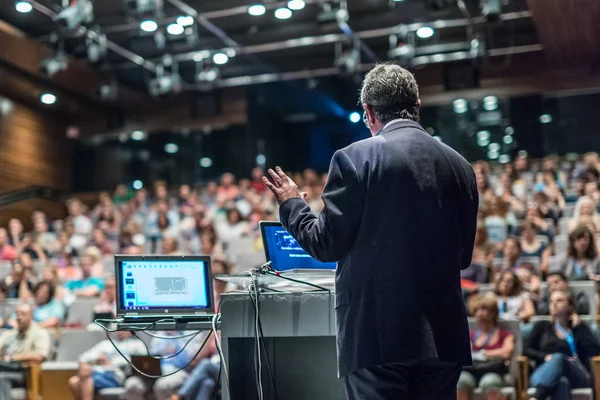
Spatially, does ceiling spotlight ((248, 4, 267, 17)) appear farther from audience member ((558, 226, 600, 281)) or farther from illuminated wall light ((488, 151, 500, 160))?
audience member ((558, 226, 600, 281))

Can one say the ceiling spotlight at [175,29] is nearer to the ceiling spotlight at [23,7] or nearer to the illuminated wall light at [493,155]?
the ceiling spotlight at [23,7]

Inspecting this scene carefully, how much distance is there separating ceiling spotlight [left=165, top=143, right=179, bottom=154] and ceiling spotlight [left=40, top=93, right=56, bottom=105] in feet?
6.15

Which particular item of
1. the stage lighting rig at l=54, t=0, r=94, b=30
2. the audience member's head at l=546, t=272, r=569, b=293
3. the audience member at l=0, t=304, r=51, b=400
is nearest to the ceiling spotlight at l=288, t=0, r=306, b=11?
the stage lighting rig at l=54, t=0, r=94, b=30

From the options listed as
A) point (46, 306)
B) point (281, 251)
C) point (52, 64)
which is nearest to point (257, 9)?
point (52, 64)

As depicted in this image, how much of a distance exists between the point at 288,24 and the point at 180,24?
1.58 meters

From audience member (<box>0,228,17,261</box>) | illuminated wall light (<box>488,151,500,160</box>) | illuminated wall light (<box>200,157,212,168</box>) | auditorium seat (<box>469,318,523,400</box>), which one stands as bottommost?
auditorium seat (<box>469,318,523,400</box>)

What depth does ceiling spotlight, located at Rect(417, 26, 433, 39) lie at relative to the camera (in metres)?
9.59

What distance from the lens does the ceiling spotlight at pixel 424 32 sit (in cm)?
959

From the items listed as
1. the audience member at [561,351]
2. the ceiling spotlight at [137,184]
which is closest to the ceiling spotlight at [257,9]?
the ceiling spotlight at [137,184]

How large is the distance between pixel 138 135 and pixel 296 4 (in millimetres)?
4514

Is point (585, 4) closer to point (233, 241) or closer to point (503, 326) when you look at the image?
point (503, 326)

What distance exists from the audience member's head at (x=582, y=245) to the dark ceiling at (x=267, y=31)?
10.7 feet

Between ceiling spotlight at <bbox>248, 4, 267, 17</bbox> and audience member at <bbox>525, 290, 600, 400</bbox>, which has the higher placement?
ceiling spotlight at <bbox>248, 4, 267, 17</bbox>

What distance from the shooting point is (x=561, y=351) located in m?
4.66
